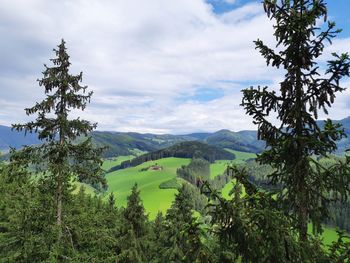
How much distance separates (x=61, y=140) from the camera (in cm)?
1853

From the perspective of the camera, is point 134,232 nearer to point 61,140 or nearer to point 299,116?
point 61,140

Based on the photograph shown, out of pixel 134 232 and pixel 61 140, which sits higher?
pixel 61 140

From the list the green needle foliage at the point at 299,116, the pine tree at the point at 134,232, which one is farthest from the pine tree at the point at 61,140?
the pine tree at the point at 134,232

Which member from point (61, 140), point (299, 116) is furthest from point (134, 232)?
point (299, 116)

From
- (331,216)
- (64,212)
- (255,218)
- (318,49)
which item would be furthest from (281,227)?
(64,212)

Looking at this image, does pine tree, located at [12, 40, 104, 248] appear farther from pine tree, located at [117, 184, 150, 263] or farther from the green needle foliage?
pine tree, located at [117, 184, 150, 263]

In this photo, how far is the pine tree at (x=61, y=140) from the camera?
58.1 ft

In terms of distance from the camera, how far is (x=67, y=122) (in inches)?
711

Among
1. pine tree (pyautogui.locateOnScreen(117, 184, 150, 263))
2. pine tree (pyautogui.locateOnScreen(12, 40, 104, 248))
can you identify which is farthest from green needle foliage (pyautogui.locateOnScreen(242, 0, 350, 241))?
pine tree (pyautogui.locateOnScreen(117, 184, 150, 263))

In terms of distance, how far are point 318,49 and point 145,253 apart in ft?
112

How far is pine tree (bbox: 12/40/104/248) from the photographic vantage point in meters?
17.7

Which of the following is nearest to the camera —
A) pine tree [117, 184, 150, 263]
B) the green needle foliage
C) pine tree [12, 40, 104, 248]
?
the green needle foliage

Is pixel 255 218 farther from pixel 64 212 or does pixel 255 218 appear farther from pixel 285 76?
pixel 64 212

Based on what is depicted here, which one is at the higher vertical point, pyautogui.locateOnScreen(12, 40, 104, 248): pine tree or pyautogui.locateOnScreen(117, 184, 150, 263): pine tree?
pyautogui.locateOnScreen(12, 40, 104, 248): pine tree
